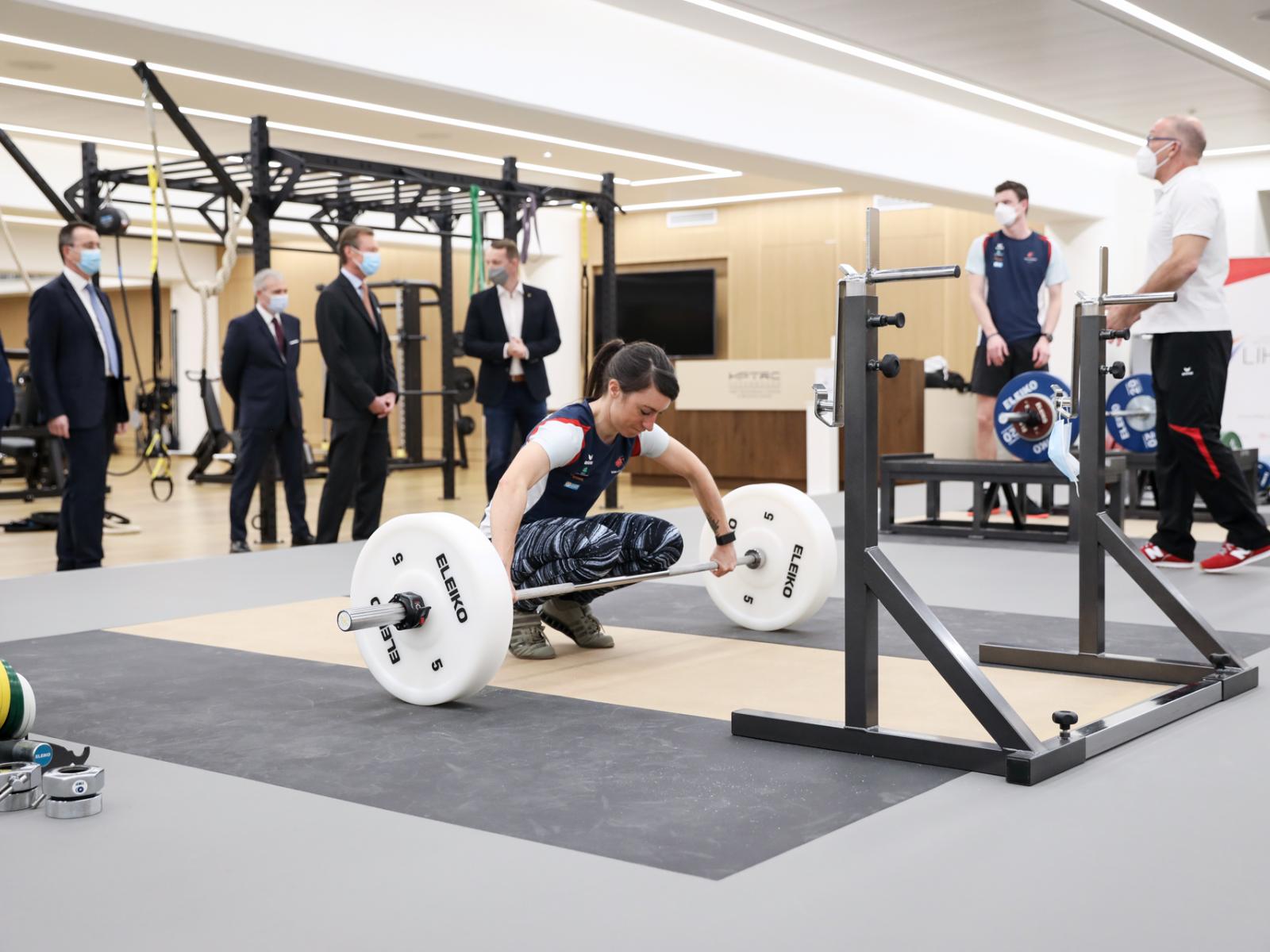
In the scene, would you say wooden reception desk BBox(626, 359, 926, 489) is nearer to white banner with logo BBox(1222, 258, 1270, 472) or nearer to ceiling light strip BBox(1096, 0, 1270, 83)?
white banner with logo BBox(1222, 258, 1270, 472)

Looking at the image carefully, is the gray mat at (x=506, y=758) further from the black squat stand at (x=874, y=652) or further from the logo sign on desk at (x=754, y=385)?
the logo sign on desk at (x=754, y=385)

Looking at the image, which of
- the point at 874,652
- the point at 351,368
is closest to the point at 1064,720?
the point at 874,652

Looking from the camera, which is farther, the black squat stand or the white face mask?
the white face mask

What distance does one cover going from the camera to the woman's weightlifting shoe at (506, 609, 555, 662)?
3.34 m

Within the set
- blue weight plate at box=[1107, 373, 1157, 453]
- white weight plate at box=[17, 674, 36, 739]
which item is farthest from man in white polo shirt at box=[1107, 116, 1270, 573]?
white weight plate at box=[17, 674, 36, 739]

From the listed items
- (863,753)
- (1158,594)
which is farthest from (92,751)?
(1158,594)

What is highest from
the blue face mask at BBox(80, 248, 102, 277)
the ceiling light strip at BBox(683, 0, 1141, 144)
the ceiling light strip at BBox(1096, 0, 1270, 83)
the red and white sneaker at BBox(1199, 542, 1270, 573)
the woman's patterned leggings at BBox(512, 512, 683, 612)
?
the ceiling light strip at BBox(1096, 0, 1270, 83)

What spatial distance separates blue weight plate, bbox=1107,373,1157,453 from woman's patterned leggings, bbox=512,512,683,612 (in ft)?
12.1

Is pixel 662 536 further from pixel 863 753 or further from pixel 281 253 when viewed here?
pixel 281 253

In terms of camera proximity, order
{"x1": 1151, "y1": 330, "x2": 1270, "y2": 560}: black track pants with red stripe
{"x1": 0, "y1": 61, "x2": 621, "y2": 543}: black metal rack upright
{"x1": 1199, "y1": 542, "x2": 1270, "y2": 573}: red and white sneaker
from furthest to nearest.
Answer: {"x1": 0, "y1": 61, "x2": 621, "y2": 543}: black metal rack upright, {"x1": 1199, "y1": 542, "x2": 1270, "y2": 573}: red and white sneaker, {"x1": 1151, "y1": 330, "x2": 1270, "y2": 560}: black track pants with red stripe

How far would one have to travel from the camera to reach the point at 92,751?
2.46 m

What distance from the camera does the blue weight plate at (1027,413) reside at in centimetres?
571

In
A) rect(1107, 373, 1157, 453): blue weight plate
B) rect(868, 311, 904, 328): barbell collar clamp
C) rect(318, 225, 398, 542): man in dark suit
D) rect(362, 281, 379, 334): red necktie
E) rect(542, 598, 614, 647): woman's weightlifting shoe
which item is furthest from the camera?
rect(1107, 373, 1157, 453): blue weight plate

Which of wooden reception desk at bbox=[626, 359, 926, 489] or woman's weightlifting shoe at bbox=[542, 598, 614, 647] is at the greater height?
wooden reception desk at bbox=[626, 359, 926, 489]
